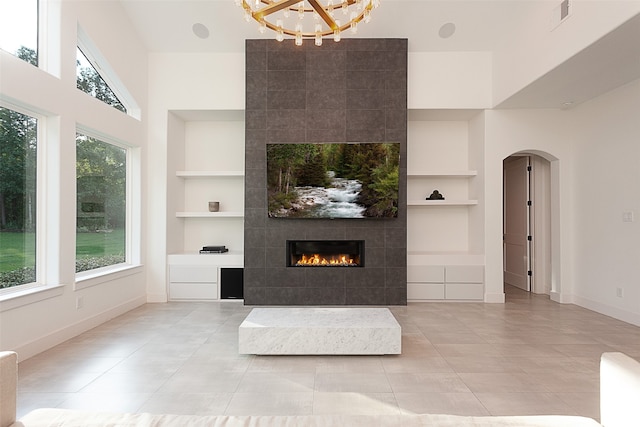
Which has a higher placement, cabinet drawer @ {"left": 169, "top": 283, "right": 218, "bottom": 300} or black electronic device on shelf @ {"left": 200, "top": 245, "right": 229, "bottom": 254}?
black electronic device on shelf @ {"left": 200, "top": 245, "right": 229, "bottom": 254}

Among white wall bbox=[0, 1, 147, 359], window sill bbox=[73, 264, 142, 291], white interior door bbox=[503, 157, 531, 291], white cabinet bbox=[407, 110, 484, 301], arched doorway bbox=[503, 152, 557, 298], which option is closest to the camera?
white wall bbox=[0, 1, 147, 359]

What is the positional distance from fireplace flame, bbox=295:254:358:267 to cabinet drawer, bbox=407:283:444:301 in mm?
926

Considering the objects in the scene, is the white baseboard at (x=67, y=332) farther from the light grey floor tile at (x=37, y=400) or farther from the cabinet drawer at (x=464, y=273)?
the cabinet drawer at (x=464, y=273)

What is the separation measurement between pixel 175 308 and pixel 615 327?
17.8 ft

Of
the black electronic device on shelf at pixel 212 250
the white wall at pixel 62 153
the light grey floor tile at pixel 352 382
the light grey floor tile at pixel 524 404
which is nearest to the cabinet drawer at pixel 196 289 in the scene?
the black electronic device on shelf at pixel 212 250

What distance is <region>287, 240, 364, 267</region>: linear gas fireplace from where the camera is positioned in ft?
19.4

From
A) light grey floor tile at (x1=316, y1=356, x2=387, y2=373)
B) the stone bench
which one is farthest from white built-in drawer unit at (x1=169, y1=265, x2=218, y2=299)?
light grey floor tile at (x1=316, y1=356, x2=387, y2=373)

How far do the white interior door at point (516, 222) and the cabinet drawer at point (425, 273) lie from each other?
2.04 metres

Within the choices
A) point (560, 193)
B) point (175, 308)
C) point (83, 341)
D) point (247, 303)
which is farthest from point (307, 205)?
point (560, 193)

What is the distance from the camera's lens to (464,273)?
6008mm

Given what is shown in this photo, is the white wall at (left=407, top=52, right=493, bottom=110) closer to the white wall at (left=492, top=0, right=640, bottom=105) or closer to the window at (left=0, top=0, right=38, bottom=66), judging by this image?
the white wall at (left=492, top=0, right=640, bottom=105)

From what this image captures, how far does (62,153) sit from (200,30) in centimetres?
267

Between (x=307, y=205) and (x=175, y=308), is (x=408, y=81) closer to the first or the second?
(x=307, y=205)

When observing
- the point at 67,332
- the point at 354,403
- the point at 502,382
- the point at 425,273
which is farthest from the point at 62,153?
the point at 425,273
